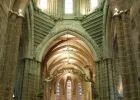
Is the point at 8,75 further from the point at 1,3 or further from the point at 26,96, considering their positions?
the point at 26,96

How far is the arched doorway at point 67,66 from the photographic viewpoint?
27.5m

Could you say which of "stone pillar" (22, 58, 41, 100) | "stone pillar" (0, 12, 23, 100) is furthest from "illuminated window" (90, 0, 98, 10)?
"stone pillar" (0, 12, 23, 100)

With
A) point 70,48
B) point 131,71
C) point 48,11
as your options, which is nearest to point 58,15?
point 48,11

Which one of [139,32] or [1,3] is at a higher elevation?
[1,3]

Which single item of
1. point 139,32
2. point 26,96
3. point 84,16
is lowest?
point 26,96

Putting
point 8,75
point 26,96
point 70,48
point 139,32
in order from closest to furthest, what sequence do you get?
point 139,32 → point 8,75 → point 26,96 → point 70,48

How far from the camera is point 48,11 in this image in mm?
26484

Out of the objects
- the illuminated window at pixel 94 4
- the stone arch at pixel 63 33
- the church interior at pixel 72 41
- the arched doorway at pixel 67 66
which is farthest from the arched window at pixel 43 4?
the illuminated window at pixel 94 4

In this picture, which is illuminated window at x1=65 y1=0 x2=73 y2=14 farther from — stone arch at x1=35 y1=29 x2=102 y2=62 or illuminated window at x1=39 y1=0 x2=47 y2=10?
stone arch at x1=35 y1=29 x2=102 y2=62

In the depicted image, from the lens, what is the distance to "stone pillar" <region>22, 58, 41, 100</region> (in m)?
21.4

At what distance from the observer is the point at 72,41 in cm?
2952

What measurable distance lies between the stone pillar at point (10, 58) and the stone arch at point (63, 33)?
763cm

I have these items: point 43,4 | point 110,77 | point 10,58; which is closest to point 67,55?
point 43,4

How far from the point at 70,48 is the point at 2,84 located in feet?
60.1
